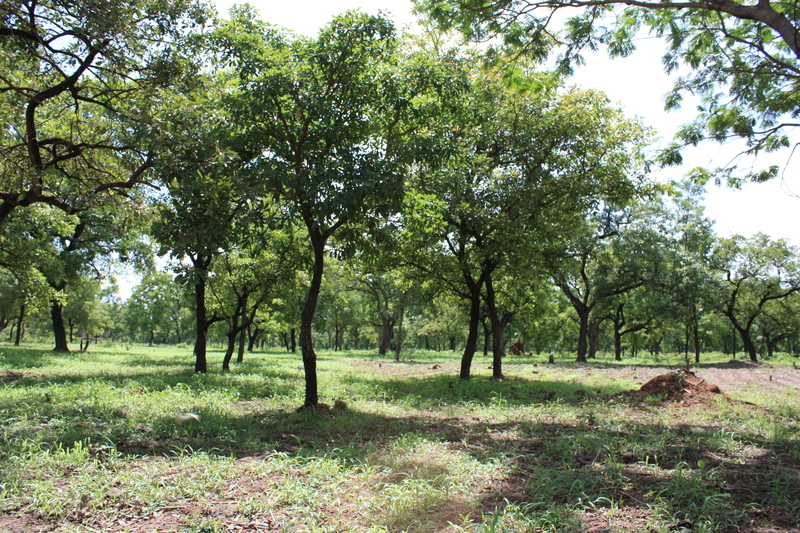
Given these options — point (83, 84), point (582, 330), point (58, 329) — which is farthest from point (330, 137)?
point (582, 330)

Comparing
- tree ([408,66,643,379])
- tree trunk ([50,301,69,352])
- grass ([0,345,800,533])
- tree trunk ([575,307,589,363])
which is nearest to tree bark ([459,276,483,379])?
tree ([408,66,643,379])

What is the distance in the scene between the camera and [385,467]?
17.2ft

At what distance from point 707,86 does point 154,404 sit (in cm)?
1207

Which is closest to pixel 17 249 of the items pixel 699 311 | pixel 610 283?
pixel 610 283

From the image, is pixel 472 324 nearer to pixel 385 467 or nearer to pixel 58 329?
pixel 385 467

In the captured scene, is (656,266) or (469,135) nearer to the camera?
(469,135)

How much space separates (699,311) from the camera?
2947 centimetres

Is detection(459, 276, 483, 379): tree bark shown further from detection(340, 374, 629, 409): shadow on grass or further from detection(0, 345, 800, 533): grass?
detection(0, 345, 800, 533): grass

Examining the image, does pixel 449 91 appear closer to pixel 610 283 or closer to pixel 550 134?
pixel 550 134

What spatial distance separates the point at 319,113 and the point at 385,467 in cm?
574

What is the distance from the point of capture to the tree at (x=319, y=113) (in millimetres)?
7562

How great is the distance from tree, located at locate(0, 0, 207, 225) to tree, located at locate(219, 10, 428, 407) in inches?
59.5

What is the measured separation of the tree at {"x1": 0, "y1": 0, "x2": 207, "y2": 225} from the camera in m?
7.83

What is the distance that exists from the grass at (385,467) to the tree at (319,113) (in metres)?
2.92
